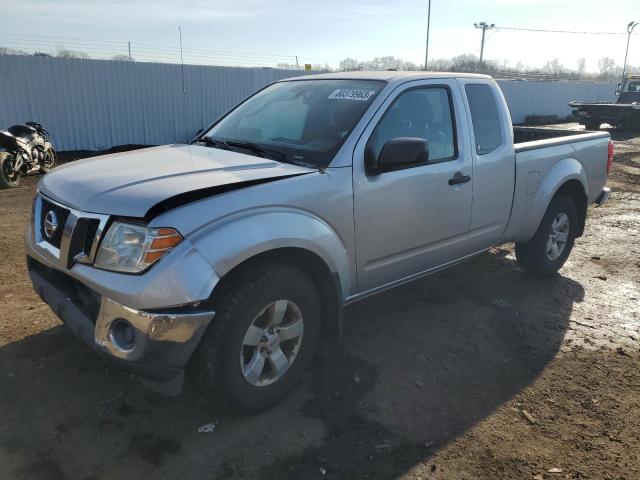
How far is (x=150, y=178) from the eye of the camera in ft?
9.39

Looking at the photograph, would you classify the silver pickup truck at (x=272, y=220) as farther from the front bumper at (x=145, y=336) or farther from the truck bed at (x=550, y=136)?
the truck bed at (x=550, y=136)

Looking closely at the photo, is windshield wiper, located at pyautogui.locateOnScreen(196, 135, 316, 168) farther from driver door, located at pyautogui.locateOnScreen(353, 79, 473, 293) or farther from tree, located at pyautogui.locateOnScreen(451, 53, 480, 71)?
tree, located at pyautogui.locateOnScreen(451, 53, 480, 71)

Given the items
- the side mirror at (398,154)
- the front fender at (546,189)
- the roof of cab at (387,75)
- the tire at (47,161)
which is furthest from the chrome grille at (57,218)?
the tire at (47,161)

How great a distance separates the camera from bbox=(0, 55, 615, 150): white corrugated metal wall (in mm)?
12414

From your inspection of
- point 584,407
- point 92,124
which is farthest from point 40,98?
point 584,407

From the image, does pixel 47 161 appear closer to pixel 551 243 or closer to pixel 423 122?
pixel 423 122

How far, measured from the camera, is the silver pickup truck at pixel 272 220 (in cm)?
255

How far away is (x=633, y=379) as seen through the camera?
11.8 ft

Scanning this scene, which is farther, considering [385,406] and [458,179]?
[458,179]

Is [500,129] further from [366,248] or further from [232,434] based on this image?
[232,434]

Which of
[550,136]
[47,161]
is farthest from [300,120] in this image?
[47,161]

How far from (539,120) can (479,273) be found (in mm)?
24037

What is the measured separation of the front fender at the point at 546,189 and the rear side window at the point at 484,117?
2.60 feet

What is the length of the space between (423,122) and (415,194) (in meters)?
0.60
